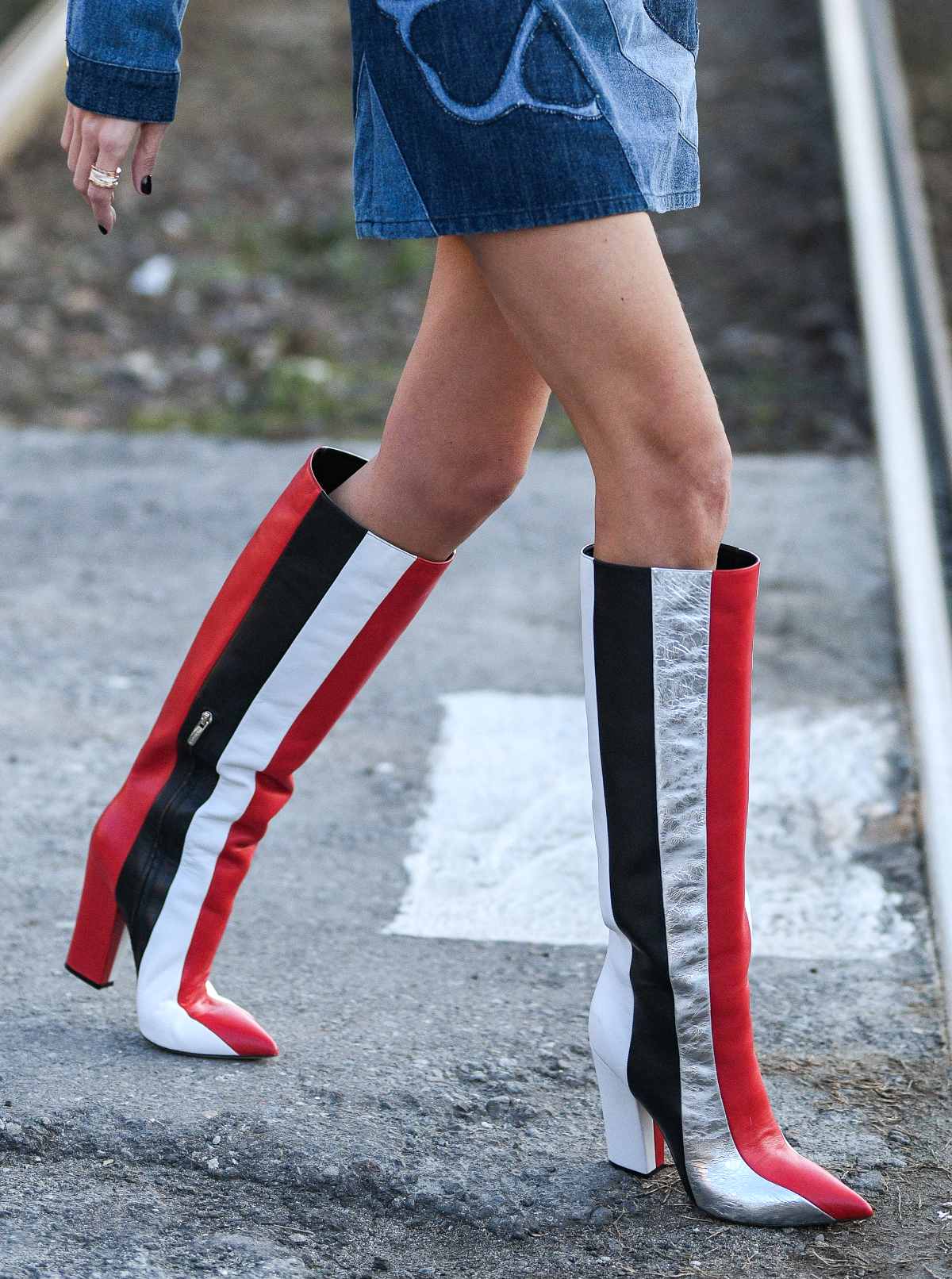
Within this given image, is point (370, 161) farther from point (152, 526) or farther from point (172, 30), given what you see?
point (152, 526)

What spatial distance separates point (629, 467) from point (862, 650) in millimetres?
1964

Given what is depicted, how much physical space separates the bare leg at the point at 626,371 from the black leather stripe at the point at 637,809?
0.05m

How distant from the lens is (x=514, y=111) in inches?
53.1

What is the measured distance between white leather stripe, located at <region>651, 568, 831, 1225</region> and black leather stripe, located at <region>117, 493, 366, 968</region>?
0.39 metres

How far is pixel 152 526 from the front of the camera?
3799 millimetres

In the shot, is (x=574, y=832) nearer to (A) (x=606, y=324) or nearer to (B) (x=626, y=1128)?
(B) (x=626, y=1128)

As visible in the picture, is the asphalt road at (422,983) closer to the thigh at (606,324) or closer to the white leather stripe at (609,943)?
the white leather stripe at (609,943)

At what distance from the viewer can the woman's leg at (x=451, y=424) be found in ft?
5.35

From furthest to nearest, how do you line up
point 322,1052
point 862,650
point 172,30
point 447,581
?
1. point 447,581
2. point 862,650
3. point 322,1052
4. point 172,30

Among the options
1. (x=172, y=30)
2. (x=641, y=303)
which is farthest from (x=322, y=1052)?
(x=172, y=30)

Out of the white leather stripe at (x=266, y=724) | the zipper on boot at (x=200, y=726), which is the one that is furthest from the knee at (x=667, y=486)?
the zipper on boot at (x=200, y=726)

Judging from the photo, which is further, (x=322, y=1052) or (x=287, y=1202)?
(x=322, y=1052)

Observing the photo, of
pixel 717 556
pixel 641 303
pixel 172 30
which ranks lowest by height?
pixel 717 556

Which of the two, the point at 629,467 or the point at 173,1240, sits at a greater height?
the point at 629,467
